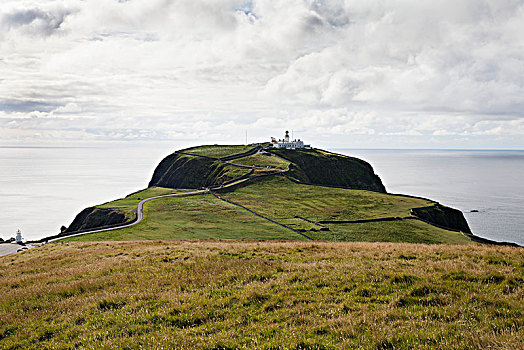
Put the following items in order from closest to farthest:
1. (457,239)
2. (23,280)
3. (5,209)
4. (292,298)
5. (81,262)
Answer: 1. (292,298)
2. (23,280)
3. (81,262)
4. (457,239)
5. (5,209)

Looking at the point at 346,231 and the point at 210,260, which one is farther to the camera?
the point at 346,231

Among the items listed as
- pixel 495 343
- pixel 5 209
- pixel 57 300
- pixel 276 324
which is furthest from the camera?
pixel 5 209

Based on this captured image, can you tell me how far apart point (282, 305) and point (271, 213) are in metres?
69.1

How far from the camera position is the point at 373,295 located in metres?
10.9

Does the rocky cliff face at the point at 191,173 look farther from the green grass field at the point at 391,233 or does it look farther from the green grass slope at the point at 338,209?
the green grass field at the point at 391,233

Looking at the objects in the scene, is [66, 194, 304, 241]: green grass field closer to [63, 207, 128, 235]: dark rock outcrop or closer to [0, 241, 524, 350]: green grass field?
[63, 207, 128, 235]: dark rock outcrop

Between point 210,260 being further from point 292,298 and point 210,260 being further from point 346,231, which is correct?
point 346,231

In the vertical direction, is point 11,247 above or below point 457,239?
above

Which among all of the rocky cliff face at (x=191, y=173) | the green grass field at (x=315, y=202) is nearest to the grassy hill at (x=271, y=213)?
the green grass field at (x=315, y=202)

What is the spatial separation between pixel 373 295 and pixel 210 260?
32.0ft

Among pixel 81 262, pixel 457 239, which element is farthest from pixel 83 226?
pixel 457 239

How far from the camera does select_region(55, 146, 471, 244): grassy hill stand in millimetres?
61438

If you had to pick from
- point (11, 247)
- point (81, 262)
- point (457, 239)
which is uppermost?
point (81, 262)

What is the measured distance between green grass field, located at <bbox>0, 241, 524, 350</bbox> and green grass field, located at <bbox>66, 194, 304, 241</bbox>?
39607mm
